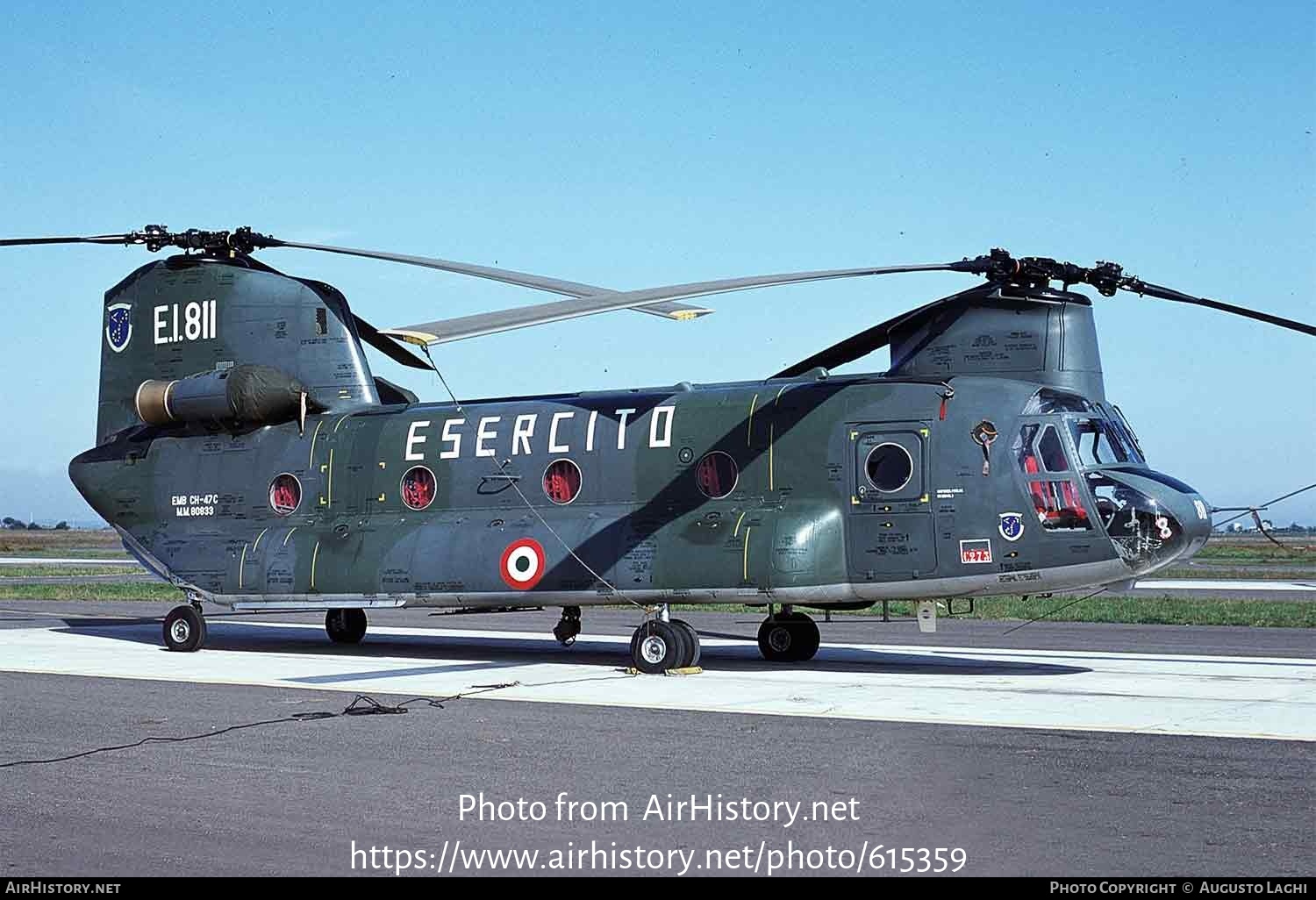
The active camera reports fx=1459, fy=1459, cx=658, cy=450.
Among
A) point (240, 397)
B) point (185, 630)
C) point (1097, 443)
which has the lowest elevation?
point (185, 630)

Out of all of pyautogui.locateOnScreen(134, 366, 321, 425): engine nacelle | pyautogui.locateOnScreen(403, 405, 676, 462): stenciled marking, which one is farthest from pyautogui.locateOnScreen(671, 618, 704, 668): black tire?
pyautogui.locateOnScreen(134, 366, 321, 425): engine nacelle

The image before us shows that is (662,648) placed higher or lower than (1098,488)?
lower

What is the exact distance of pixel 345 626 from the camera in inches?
991

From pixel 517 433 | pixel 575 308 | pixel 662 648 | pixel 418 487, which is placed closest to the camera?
pixel 575 308

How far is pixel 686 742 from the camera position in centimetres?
1297

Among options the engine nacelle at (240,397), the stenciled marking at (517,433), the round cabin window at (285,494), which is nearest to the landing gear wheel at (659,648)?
the stenciled marking at (517,433)

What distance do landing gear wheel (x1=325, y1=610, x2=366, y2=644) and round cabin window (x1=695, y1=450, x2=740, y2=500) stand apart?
8.30 meters

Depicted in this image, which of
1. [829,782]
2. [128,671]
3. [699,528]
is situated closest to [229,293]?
[128,671]

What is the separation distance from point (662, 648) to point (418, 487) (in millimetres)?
4962

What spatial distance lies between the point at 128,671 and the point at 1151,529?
43.6 ft

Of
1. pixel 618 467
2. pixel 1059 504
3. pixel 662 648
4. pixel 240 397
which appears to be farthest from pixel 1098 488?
pixel 240 397

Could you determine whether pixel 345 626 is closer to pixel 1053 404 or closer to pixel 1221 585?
pixel 1053 404

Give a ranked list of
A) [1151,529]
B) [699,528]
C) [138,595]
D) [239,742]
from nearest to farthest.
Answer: [239,742]
[1151,529]
[699,528]
[138,595]
